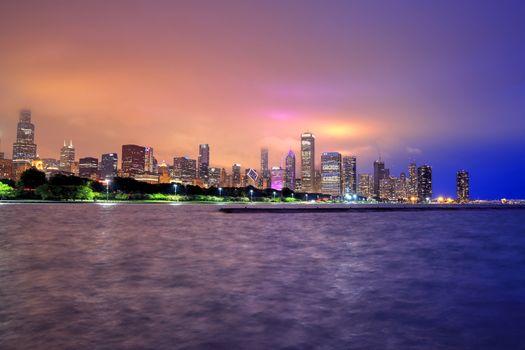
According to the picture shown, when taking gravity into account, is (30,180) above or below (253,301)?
above

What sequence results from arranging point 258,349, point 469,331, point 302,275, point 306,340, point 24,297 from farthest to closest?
point 302,275
point 24,297
point 469,331
point 306,340
point 258,349

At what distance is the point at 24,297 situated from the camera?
1412 centimetres

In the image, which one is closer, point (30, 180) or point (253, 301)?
point (253, 301)

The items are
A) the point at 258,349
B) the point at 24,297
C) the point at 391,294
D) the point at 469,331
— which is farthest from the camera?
the point at 391,294

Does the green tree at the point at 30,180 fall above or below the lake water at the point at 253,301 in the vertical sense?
above

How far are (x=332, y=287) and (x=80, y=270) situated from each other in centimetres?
1145

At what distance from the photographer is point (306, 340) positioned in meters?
9.90

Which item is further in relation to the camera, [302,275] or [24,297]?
[302,275]

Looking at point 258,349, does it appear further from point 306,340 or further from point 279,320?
point 279,320

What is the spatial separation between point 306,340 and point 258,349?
1.30m

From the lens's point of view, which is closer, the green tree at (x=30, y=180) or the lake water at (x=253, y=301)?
the lake water at (x=253, y=301)

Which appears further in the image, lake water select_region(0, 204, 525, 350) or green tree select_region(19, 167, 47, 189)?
green tree select_region(19, 167, 47, 189)

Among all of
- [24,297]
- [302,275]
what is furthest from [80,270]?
[302,275]

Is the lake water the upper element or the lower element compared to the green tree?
lower
